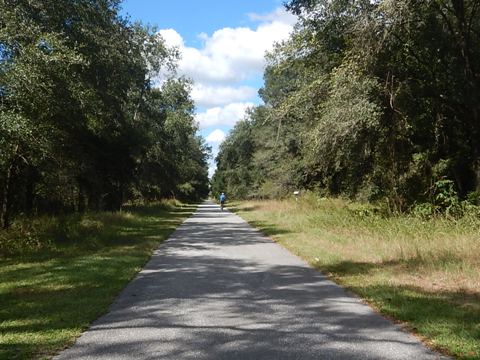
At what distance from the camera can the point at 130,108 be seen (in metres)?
35.4

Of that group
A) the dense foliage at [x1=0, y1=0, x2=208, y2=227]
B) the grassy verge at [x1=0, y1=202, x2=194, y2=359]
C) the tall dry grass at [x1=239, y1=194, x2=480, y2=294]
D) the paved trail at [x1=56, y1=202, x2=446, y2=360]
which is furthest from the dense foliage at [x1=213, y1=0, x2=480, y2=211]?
the paved trail at [x1=56, y1=202, x2=446, y2=360]

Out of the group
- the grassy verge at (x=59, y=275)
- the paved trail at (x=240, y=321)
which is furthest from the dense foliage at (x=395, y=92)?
the paved trail at (x=240, y=321)

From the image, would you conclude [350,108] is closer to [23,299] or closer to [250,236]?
[250,236]

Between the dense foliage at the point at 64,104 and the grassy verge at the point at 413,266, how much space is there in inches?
315

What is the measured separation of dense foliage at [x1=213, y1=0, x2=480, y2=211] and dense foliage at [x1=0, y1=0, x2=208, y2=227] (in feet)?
23.0

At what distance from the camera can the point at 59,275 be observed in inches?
414

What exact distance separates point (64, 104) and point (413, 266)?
36.0 feet

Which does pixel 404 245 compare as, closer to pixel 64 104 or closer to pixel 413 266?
pixel 413 266

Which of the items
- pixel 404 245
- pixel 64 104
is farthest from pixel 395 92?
pixel 64 104

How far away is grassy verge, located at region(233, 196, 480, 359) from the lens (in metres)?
6.43

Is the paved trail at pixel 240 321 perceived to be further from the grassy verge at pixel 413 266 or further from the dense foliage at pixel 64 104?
the dense foliage at pixel 64 104

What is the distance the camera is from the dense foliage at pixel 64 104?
521 inches

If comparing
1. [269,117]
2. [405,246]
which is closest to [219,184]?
[269,117]

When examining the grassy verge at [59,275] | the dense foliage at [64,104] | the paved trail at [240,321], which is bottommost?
the paved trail at [240,321]
